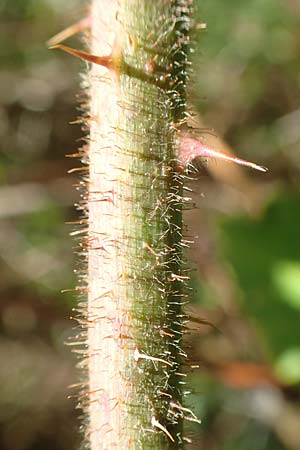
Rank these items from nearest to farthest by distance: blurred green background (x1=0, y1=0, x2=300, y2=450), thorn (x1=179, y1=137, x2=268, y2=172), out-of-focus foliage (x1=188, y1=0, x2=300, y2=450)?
thorn (x1=179, y1=137, x2=268, y2=172) < out-of-focus foliage (x1=188, y1=0, x2=300, y2=450) < blurred green background (x1=0, y1=0, x2=300, y2=450)

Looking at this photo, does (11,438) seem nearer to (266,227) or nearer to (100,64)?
(266,227)

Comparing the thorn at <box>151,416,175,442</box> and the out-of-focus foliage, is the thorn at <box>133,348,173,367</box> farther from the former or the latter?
the out-of-focus foliage

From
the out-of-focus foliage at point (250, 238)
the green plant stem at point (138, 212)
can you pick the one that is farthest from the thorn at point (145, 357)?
the out-of-focus foliage at point (250, 238)

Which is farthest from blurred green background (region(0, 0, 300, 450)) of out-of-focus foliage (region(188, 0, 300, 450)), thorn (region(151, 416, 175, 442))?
thorn (region(151, 416, 175, 442))

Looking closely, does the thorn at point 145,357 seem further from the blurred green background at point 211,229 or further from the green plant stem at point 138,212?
the blurred green background at point 211,229

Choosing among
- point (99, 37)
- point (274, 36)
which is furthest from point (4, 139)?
Result: point (99, 37)
